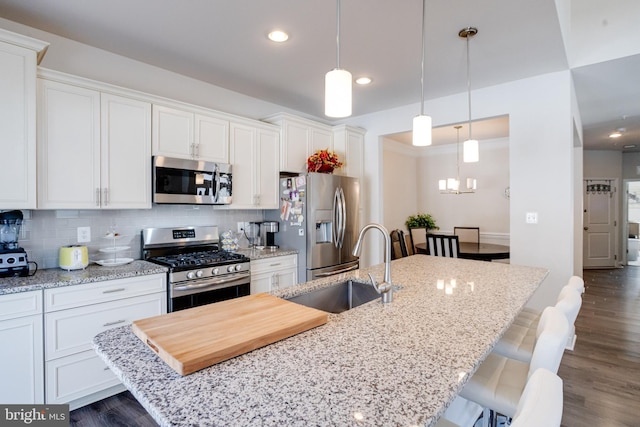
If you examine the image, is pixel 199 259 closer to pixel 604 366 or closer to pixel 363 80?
pixel 363 80

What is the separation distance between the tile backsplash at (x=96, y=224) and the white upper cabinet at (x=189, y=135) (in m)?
0.53

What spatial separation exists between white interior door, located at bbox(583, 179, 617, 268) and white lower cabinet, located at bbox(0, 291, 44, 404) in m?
9.18

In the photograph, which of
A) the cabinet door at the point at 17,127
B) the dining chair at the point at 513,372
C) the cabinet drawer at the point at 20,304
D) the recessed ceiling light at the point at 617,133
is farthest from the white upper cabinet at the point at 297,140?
the recessed ceiling light at the point at 617,133

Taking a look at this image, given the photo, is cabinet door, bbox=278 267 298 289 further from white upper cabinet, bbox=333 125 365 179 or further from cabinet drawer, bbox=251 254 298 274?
white upper cabinet, bbox=333 125 365 179

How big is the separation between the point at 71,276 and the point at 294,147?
2382mm

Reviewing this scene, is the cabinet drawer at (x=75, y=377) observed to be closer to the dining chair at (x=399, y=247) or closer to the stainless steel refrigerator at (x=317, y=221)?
the stainless steel refrigerator at (x=317, y=221)

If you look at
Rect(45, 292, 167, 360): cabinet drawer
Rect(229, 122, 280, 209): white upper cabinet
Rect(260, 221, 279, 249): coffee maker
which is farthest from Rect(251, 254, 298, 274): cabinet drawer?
Rect(45, 292, 167, 360): cabinet drawer

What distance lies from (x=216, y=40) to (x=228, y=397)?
253 cm

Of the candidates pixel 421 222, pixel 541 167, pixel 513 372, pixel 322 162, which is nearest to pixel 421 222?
pixel 421 222

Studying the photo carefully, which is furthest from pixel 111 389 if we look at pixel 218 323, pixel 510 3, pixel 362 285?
pixel 510 3

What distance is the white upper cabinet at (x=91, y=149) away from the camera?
2174 millimetres

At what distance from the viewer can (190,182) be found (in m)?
2.89

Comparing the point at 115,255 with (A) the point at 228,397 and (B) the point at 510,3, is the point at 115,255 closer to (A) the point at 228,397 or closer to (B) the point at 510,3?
(A) the point at 228,397

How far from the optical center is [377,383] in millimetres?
835
